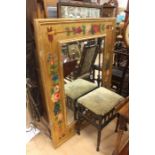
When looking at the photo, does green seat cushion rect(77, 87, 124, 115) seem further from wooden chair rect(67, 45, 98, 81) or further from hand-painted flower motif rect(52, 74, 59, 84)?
hand-painted flower motif rect(52, 74, 59, 84)

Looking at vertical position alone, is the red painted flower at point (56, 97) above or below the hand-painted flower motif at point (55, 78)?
below

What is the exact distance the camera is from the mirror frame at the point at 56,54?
1267mm

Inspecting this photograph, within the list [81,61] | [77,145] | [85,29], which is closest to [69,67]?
[81,61]

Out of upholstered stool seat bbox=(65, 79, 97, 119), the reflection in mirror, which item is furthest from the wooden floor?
upholstered stool seat bbox=(65, 79, 97, 119)

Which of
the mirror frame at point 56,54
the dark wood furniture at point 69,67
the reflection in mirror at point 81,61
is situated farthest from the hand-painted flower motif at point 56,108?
the dark wood furniture at point 69,67

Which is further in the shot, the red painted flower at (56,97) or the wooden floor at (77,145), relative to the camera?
the wooden floor at (77,145)

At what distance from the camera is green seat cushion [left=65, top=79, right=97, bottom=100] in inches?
69.4

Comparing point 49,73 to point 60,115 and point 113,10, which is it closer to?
point 60,115

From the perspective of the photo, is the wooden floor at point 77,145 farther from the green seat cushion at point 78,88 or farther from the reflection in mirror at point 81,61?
the green seat cushion at point 78,88

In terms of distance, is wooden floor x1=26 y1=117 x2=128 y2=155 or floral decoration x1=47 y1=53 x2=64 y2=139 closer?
floral decoration x1=47 y1=53 x2=64 y2=139

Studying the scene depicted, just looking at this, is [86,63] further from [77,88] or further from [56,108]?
[56,108]

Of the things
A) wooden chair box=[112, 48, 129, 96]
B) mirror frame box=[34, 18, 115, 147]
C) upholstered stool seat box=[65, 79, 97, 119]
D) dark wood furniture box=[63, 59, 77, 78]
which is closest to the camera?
mirror frame box=[34, 18, 115, 147]

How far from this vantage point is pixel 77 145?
1.75 m
